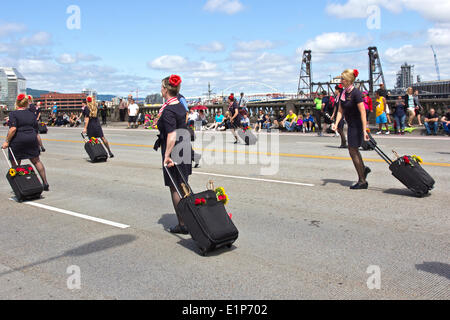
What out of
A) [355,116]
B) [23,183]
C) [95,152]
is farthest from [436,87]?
[23,183]

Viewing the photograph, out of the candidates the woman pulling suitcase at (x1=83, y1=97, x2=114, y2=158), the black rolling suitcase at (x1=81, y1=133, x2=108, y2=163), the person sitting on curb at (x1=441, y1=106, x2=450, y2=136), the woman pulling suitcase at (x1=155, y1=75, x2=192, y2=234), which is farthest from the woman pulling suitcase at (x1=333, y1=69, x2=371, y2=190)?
the person sitting on curb at (x1=441, y1=106, x2=450, y2=136)

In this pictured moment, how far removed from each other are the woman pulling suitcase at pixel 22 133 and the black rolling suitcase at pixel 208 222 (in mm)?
5013

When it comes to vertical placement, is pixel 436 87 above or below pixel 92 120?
above

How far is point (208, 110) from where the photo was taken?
34844mm

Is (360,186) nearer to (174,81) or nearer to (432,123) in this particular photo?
(174,81)

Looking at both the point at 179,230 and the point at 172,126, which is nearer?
the point at 172,126

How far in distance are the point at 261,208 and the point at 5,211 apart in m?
4.42

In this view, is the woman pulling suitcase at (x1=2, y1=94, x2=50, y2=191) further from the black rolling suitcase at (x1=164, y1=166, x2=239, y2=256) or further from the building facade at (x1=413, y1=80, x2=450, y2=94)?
the building facade at (x1=413, y1=80, x2=450, y2=94)

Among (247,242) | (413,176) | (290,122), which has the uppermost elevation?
(290,122)

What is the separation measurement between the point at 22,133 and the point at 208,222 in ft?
17.9

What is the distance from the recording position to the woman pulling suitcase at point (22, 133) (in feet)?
28.5

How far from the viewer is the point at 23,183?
27.3 feet

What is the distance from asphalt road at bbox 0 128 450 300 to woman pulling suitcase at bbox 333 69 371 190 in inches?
20.8

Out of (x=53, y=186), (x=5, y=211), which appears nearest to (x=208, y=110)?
(x=53, y=186)
